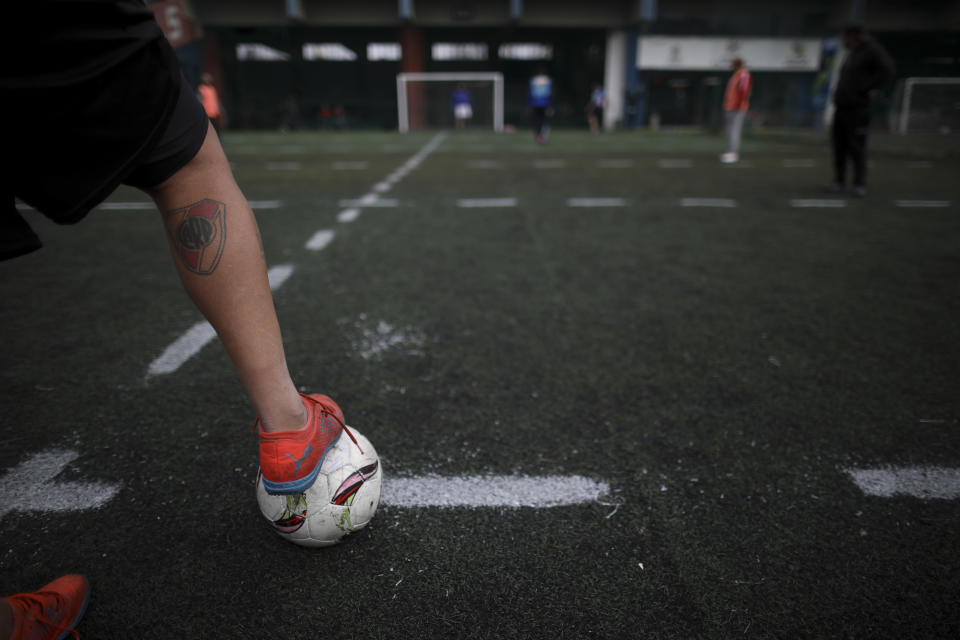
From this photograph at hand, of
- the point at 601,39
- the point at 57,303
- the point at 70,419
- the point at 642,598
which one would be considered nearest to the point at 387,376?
the point at 70,419

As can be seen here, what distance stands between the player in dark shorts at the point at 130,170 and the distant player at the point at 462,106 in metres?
24.3

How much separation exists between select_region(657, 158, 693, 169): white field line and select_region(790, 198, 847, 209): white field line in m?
3.57

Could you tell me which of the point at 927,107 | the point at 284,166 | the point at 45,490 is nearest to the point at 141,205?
the point at 284,166

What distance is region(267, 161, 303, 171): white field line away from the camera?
8754 millimetres

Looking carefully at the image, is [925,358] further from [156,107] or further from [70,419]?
[70,419]

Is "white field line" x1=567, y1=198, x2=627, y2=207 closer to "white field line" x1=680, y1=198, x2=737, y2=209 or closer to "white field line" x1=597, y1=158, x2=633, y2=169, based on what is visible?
"white field line" x1=680, y1=198, x2=737, y2=209

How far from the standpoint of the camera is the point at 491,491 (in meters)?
1.44

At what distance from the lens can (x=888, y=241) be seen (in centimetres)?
404

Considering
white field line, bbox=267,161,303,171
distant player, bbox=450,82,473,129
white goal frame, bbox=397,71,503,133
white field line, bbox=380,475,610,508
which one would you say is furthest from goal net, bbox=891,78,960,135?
white field line, bbox=380,475,610,508

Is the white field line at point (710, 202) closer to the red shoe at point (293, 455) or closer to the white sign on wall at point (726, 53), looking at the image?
the red shoe at point (293, 455)

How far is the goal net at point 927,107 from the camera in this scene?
14968 mm

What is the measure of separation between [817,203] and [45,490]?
247 inches

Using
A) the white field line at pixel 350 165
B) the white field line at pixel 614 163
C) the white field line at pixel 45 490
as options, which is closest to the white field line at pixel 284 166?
the white field line at pixel 350 165

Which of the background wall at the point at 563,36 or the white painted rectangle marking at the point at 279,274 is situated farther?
the background wall at the point at 563,36
